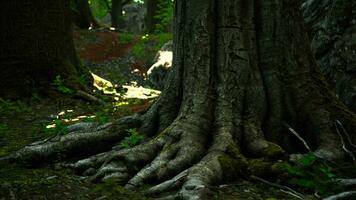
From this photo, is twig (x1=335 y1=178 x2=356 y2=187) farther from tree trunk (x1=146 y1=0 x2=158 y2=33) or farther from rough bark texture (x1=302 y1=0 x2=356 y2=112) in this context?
tree trunk (x1=146 y1=0 x2=158 y2=33)

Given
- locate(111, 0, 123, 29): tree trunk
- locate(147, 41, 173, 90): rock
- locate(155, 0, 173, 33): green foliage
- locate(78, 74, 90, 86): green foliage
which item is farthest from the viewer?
locate(111, 0, 123, 29): tree trunk

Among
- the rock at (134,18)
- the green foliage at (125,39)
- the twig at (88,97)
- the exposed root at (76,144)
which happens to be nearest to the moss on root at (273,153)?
the exposed root at (76,144)

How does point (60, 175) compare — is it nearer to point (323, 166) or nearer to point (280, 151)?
point (280, 151)

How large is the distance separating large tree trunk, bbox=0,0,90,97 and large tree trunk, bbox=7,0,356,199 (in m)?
5.43

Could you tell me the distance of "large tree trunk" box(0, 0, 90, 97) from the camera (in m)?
10.5

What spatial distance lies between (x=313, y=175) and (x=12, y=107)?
673cm

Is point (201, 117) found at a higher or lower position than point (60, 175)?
higher


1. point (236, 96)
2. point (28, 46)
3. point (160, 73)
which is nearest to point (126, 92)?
point (28, 46)

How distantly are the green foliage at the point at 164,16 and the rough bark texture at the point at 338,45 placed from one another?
2298 cm

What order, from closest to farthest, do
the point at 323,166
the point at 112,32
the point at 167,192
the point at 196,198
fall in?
the point at 196,198 → the point at 167,192 → the point at 323,166 → the point at 112,32

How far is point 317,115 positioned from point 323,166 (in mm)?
860

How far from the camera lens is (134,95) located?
1295 centimetres

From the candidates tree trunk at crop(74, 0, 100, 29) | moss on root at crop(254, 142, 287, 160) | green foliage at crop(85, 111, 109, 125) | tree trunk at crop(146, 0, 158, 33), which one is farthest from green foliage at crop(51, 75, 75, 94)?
tree trunk at crop(146, 0, 158, 33)

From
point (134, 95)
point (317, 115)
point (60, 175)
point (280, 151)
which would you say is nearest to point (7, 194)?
point (60, 175)
